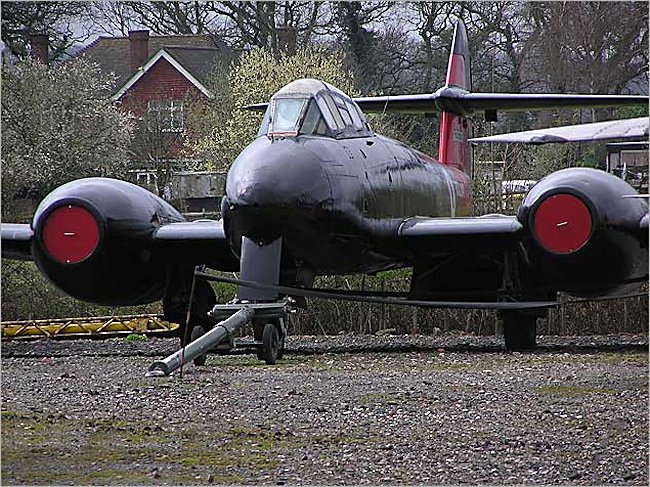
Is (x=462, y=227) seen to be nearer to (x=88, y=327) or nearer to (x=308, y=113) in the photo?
(x=308, y=113)

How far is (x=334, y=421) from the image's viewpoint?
341 inches

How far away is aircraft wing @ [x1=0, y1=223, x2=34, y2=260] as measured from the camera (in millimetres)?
15133

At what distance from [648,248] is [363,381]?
4063mm

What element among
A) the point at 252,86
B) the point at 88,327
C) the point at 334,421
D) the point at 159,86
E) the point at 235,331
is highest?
the point at 159,86

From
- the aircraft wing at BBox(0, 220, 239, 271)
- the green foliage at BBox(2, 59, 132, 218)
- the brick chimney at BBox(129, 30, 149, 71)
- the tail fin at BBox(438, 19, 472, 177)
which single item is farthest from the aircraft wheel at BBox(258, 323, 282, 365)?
the brick chimney at BBox(129, 30, 149, 71)

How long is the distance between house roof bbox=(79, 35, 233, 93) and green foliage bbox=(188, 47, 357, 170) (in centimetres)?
605

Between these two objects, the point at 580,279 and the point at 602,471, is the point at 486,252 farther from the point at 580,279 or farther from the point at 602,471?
the point at 602,471

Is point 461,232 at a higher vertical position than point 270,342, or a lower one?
higher

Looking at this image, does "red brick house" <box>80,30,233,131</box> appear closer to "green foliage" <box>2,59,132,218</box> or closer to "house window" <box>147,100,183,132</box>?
"house window" <box>147,100,183,132</box>

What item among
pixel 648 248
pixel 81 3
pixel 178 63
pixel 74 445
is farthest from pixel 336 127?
pixel 178 63

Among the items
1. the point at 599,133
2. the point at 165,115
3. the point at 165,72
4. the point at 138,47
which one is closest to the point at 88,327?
the point at 599,133

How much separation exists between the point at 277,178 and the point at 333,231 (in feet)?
3.59

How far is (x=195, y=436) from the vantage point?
8.05m

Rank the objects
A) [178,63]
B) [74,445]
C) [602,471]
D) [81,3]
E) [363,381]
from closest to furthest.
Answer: [602,471] → [74,445] → [363,381] → [81,3] → [178,63]
